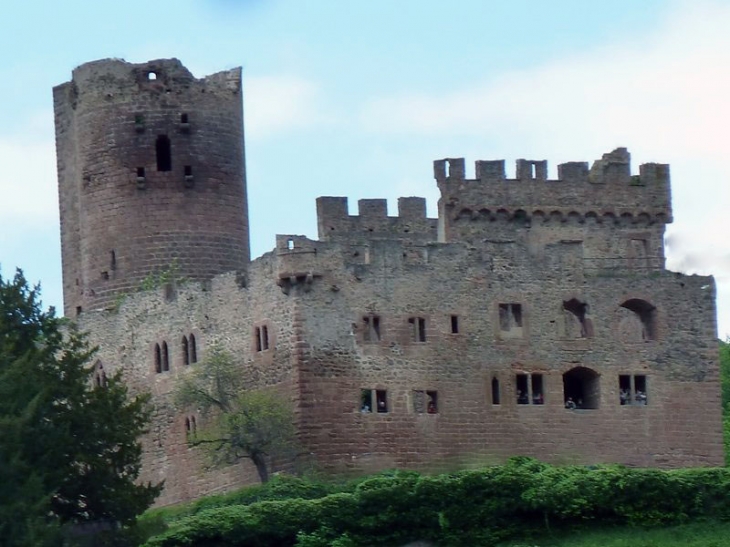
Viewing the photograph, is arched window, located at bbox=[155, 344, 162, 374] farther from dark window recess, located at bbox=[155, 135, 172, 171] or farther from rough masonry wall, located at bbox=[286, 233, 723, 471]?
dark window recess, located at bbox=[155, 135, 172, 171]

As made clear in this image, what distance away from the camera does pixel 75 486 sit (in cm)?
7812

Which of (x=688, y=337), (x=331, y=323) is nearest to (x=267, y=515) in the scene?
(x=331, y=323)

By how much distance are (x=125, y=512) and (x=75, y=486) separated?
1.31 metres

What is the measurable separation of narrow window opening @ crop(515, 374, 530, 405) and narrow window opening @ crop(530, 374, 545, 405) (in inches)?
5.8

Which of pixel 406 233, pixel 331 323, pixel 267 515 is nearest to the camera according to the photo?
pixel 267 515

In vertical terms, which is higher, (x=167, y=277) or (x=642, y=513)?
(x=167, y=277)

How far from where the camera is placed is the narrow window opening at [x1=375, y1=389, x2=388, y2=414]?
84.7 meters

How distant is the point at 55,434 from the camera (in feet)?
254

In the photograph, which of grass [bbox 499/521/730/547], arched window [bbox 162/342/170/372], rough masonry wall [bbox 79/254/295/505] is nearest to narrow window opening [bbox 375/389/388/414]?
rough masonry wall [bbox 79/254/295/505]

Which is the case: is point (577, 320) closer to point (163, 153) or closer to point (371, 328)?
point (371, 328)

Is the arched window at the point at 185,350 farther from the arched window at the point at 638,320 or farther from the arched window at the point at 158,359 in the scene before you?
the arched window at the point at 638,320

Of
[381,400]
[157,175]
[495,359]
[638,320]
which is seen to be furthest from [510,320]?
[157,175]

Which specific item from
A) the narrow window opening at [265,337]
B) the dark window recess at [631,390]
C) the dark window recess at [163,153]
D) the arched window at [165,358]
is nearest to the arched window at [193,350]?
the arched window at [165,358]

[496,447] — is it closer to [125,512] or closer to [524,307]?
[524,307]
